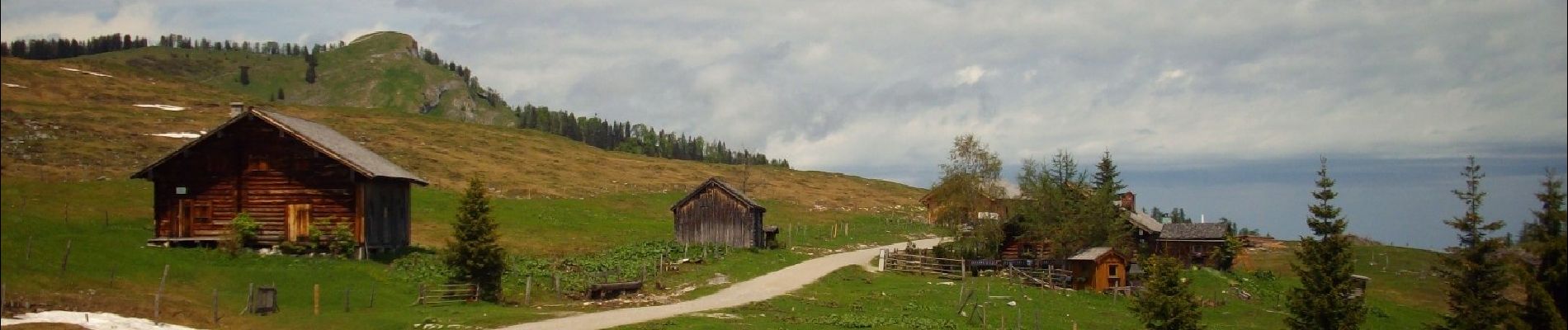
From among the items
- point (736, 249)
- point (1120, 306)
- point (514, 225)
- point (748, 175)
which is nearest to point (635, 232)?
point (514, 225)

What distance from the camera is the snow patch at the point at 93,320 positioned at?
1141 inches

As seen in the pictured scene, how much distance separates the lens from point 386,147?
393ft

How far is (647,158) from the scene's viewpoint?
172 meters

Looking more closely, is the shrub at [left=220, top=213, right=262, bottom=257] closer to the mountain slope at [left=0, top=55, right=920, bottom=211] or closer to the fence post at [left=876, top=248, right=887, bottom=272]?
the mountain slope at [left=0, top=55, right=920, bottom=211]

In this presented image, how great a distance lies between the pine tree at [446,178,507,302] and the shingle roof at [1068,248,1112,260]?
3404cm

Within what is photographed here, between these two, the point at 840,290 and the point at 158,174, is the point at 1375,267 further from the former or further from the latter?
the point at 158,174

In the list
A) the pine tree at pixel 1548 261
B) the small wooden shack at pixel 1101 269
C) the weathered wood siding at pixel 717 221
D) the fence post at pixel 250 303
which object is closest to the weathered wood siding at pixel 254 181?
the fence post at pixel 250 303

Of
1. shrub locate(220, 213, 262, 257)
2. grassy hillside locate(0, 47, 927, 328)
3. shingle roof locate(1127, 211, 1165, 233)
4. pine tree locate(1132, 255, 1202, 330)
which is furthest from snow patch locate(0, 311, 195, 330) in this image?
shingle roof locate(1127, 211, 1165, 233)

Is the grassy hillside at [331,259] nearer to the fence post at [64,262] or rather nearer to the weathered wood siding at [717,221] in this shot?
the fence post at [64,262]

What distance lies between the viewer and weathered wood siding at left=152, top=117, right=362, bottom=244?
160 feet

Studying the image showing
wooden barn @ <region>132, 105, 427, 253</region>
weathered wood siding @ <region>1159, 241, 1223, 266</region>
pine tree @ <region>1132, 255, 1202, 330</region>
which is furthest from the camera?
weathered wood siding @ <region>1159, 241, 1223, 266</region>

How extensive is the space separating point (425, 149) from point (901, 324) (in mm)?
96299

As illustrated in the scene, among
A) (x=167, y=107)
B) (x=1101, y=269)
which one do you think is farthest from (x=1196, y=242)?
(x=167, y=107)

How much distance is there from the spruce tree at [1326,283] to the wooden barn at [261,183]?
40.8 metres
